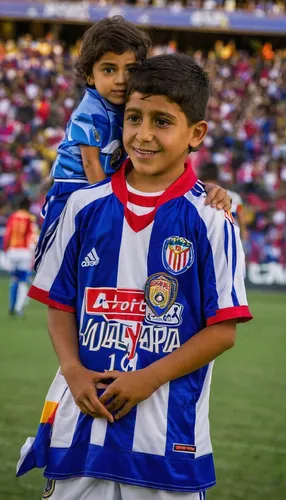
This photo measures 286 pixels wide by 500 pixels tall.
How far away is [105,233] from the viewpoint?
8.96 feet

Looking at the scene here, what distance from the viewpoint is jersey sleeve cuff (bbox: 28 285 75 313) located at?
281cm

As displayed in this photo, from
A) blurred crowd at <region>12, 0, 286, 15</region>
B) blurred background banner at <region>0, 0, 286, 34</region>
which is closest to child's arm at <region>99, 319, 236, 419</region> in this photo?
blurred background banner at <region>0, 0, 286, 34</region>

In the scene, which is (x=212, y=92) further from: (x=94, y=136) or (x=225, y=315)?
(x=225, y=315)

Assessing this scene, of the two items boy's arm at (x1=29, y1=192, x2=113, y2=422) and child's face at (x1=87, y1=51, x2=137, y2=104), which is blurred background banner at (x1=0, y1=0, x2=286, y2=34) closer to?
child's face at (x1=87, y1=51, x2=137, y2=104)

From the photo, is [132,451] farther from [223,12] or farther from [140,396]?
[223,12]

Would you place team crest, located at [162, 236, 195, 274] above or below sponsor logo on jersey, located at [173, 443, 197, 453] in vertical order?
above

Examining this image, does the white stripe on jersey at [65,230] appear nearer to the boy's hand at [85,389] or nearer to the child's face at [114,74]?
the boy's hand at [85,389]

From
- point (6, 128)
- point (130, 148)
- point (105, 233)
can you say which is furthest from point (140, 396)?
point (6, 128)

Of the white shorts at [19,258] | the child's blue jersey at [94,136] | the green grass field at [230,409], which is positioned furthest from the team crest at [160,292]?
the white shorts at [19,258]

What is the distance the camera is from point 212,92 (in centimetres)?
2980

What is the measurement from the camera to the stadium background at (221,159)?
6.12 m

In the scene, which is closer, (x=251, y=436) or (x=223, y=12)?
(x=251, y=436)

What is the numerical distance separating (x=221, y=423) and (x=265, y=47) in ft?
94.0

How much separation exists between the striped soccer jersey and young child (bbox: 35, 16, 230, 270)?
0.69 metres
